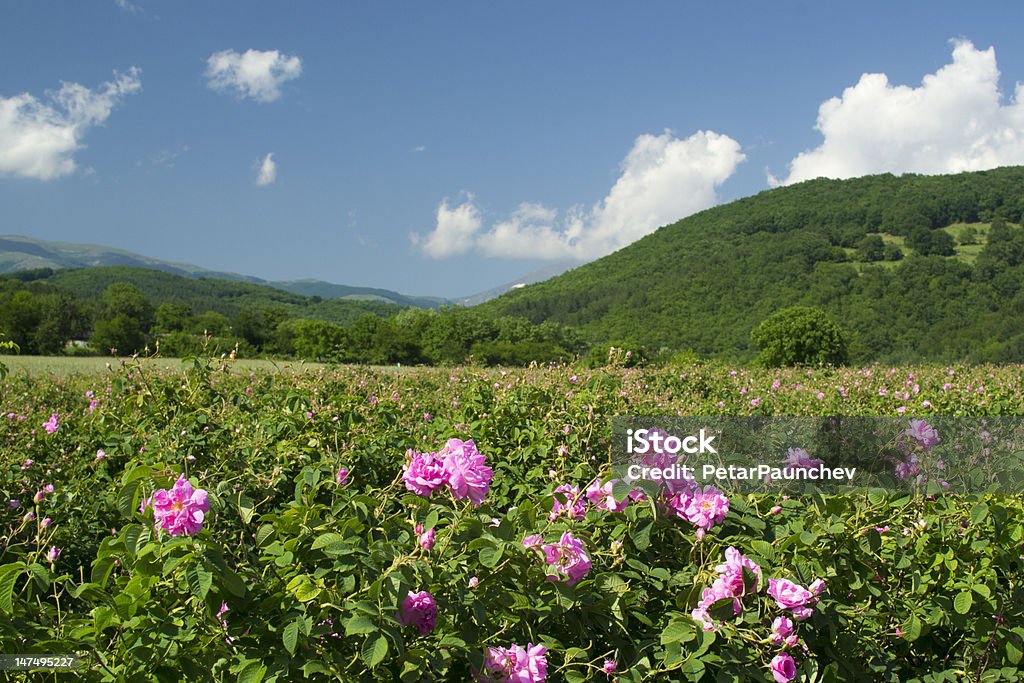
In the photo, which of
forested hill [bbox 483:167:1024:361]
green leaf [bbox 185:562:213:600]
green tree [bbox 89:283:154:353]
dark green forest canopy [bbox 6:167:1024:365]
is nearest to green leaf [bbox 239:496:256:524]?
green leaf [bbox 185:562:213:600]

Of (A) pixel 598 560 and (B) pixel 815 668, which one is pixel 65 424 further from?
(B) pixel 815 668

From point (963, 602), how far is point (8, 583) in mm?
2219

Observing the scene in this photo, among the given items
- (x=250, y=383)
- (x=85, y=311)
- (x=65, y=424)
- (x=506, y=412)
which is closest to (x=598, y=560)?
(x=506, y=412)

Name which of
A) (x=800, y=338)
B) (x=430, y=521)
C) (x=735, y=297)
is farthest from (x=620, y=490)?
(x=735, y=297)

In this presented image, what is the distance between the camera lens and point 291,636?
48.2 inches

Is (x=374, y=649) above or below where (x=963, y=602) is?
above

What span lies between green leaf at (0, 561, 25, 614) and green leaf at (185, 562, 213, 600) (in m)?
0.44

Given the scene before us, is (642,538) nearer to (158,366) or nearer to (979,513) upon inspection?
(979,513)

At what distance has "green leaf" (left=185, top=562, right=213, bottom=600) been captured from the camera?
1.19 metres

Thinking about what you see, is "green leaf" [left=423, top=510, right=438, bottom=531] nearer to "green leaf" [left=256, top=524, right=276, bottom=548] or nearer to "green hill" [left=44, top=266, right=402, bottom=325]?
"green leaf" [left=256, top=524, right=276, bottom=548]

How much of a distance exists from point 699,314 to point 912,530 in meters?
52.6

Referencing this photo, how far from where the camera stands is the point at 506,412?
3412mm

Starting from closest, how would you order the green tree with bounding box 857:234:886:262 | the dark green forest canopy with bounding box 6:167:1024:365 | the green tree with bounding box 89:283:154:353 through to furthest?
the green tree with bounding box 89:283:154:353 → the dark green forest canopy with bounding box 6:167:1024:365 → the green tree with bounding box 857:234:886:262

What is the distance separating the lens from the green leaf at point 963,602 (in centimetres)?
177
